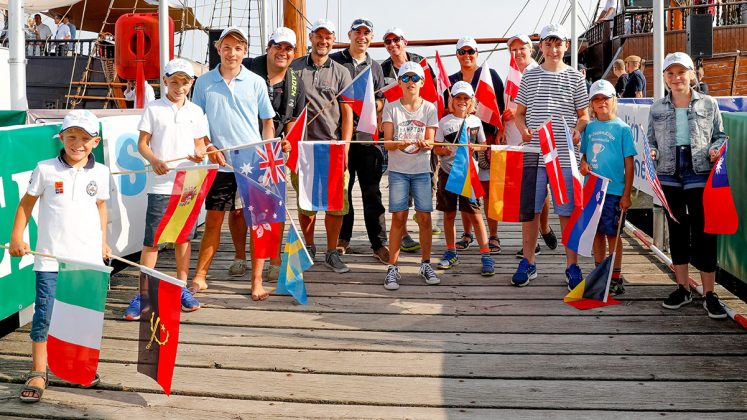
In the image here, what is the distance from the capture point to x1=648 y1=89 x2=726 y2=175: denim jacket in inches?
223

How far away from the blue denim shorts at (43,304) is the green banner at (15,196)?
71 cm

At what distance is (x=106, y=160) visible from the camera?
22.3 feet

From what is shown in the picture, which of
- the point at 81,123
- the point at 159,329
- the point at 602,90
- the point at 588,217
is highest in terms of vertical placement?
the point at 602,90

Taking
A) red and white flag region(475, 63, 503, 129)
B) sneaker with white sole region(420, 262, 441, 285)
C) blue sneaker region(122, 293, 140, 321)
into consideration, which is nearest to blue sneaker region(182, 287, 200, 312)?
blue sneaker region(122, 293, 140, 321)

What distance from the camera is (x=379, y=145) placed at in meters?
7.16

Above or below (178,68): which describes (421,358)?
below

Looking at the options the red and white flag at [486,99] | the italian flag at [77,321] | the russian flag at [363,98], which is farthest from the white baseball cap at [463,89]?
the italian flag at [77,321]

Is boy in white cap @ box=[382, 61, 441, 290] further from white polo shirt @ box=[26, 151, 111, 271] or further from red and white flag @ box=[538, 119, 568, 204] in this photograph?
white polo shirt @ box=[26, 151, 111, 271]

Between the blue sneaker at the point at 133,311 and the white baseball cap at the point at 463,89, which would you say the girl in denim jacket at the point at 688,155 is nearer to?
the white baseball cap at the point at 463,89

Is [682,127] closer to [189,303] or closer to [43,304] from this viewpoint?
[189,303]

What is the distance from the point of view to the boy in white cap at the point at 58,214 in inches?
176

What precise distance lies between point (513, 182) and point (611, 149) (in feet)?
2.65

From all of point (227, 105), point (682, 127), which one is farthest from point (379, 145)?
point (682, 127)

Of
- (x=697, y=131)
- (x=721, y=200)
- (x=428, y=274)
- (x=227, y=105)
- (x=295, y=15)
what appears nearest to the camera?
(x=721, y=200)
